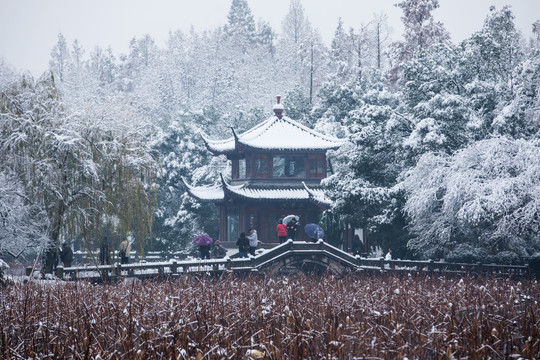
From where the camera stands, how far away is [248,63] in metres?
76.4

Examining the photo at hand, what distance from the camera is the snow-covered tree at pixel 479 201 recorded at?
1984cm

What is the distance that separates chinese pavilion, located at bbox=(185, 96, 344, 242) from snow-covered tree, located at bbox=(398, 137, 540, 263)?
10.7m

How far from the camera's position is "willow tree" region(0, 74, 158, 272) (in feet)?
63.4

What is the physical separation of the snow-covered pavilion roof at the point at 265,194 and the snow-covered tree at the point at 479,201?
940 cm

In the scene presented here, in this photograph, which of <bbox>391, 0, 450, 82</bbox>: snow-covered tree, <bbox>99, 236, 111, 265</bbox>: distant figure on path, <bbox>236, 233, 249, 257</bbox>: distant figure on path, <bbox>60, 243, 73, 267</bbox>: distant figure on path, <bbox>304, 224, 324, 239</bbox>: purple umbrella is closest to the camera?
<bbox>99, 236, 111, 265</bbox>: distant figure on path

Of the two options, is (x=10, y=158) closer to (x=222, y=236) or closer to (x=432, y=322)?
(x=432, y=322)

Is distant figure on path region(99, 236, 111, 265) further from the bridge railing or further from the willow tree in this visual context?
the bridge railing

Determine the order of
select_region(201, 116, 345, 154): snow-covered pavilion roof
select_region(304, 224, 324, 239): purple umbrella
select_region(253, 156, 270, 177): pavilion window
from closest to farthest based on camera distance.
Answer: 1. select_region(304, 224, 324, 239): purple umbrella
2. select_region(201, 116, 345, 154): snow-covered pavilion roof
3. select_region(253, 156, 270, 177): pavilion window

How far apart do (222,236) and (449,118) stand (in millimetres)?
15978

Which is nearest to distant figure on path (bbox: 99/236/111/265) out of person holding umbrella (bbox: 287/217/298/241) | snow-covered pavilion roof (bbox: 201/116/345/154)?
person holding umbrella (bbox: 287/217/298/241)

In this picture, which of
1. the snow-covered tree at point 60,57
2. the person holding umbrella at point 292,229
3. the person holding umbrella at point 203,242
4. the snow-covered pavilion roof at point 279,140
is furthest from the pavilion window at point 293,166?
the snow-covered tree at point 60,57

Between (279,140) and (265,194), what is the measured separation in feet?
10.4

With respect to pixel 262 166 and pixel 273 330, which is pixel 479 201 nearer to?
pixel 273 330

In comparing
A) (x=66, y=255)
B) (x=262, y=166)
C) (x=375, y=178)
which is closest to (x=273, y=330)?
(x=66, y=255)
